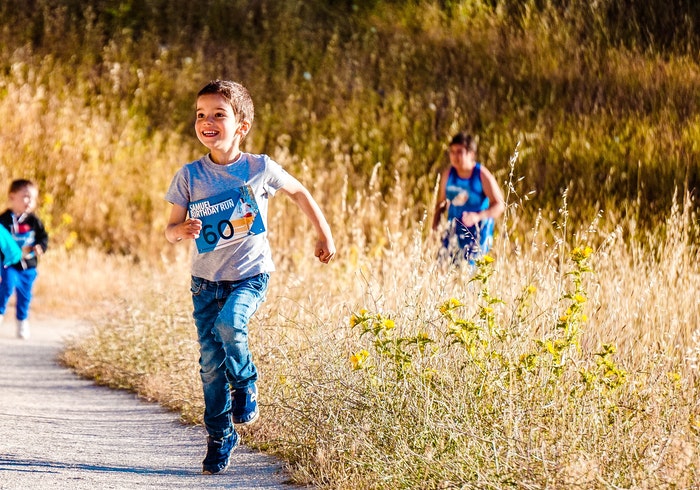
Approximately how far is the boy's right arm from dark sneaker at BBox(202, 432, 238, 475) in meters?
0.93

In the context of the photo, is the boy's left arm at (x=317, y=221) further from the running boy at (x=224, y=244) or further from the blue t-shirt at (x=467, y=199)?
the blue t-shirt at (x=467, y=199)

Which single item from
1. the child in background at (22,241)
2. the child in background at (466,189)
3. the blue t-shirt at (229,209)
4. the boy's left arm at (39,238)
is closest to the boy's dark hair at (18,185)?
the child in background at (22,241)

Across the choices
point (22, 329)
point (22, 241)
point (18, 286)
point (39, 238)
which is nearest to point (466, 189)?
point (39, 238)

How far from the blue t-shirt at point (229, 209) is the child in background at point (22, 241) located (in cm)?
498

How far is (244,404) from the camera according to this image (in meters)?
5.27

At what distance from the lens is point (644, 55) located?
14570 millimetres

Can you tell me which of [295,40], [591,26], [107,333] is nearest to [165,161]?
[295,40]

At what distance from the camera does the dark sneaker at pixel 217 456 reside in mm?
5137

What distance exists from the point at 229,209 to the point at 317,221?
0.40 m

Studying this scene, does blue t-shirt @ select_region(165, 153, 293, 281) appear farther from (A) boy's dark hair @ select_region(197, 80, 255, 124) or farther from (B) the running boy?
(A) boy's dark hair @ select_region(197, 80, 255, 124)

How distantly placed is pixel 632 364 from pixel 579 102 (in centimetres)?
944

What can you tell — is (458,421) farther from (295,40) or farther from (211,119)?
(295,40)

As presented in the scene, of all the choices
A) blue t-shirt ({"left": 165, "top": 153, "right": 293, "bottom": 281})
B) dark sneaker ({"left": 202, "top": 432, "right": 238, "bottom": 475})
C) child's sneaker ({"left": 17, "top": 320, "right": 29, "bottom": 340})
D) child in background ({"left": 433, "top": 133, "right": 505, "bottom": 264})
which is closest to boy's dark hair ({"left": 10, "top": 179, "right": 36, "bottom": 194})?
child's sneaker ({"left": 17, "top": 320, "right": 29, "bottom": 340})

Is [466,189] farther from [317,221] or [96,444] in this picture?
[96,444]
